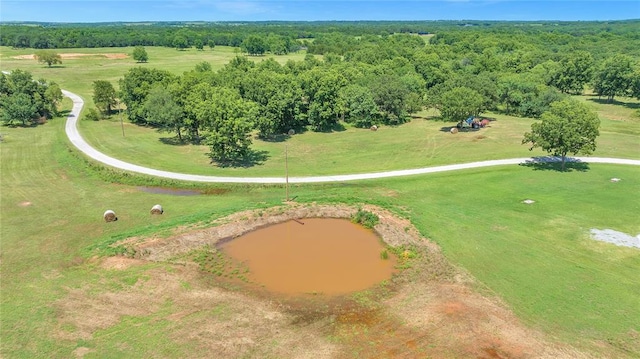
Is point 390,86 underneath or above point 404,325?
above

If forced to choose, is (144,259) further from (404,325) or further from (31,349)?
(404,325)

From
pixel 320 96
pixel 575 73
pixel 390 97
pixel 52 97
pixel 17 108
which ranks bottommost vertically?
pixel 17 108

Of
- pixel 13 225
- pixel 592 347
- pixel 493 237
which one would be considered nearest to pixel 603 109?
pixel 493 237

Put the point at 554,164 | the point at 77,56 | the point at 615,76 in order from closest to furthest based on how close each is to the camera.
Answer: the point at 554,164
the point at 615,76
the point at 77,56

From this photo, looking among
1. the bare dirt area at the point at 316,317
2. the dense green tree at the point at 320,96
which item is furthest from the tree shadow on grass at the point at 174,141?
the bare dirt area at the point at 316,317

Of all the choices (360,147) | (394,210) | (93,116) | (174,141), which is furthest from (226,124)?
(93,116)

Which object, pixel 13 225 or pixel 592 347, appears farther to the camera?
pixel 13 225

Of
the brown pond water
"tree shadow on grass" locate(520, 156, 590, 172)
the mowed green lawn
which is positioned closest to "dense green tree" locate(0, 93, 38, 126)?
the mowed green lawn

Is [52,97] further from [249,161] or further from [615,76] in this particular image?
[615,76]
